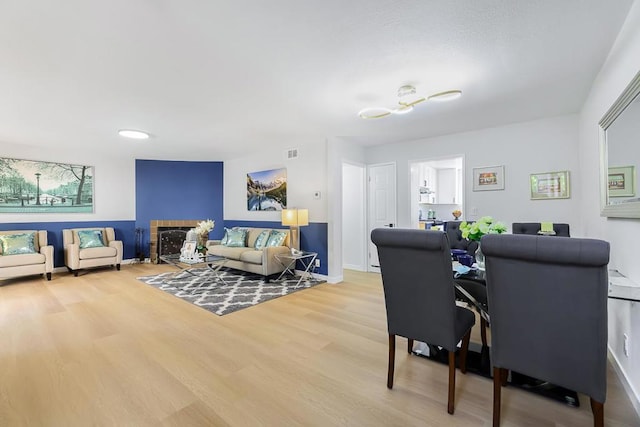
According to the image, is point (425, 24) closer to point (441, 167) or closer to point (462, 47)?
point (462, 47)

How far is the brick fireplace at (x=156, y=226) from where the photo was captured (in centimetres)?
657

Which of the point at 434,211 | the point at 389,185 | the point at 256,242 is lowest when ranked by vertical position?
the point at 256,242

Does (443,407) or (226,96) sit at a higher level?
(226,96)

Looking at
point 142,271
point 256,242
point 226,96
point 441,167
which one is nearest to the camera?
point 226,96

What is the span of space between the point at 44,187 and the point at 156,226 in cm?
206

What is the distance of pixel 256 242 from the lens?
5305mm

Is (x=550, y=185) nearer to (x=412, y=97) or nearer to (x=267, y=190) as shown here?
(x=412, y=97)

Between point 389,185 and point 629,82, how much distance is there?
357 centimetres

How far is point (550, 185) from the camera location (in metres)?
3.82

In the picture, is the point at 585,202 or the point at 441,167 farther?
the point at 441,167

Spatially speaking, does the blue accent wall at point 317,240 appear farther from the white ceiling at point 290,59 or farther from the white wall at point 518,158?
the white wall at point 518,158

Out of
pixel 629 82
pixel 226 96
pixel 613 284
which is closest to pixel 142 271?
pixel 226 96

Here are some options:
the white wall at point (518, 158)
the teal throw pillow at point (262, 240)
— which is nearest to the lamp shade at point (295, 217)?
the teal throw pillow at point (262, 240)

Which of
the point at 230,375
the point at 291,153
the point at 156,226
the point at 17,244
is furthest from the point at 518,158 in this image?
the point at 17,244
